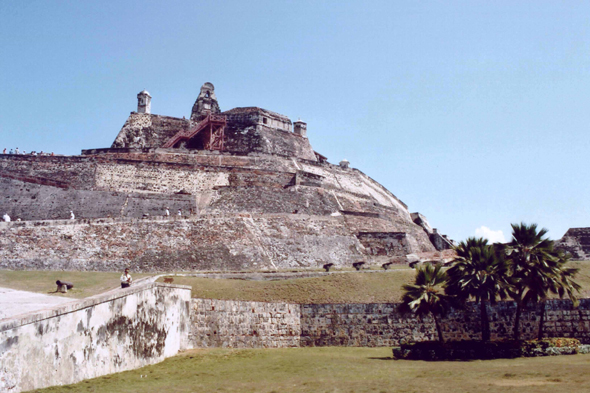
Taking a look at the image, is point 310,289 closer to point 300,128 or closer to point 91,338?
point 91,338

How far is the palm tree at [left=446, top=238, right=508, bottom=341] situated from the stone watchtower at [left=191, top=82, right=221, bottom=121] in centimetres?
3733

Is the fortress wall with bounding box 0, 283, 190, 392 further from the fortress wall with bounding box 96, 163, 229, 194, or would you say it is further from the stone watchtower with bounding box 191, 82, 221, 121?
the stone watchtower with bounding box 191, 82, 221, 121

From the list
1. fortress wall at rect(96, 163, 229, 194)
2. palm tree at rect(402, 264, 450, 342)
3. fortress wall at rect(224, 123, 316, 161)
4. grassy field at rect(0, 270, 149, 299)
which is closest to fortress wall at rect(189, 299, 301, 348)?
grassy field at rect(0, 270, 149, 299)

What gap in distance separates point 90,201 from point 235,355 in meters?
20.0

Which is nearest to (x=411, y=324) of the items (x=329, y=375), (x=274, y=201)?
(x=329, y=375)

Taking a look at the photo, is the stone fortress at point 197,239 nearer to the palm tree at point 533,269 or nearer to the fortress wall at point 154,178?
the fortress wall at point 154,178

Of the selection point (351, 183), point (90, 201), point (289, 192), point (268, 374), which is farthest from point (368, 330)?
point (351, 183)

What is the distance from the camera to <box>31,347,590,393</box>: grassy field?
13.0 m

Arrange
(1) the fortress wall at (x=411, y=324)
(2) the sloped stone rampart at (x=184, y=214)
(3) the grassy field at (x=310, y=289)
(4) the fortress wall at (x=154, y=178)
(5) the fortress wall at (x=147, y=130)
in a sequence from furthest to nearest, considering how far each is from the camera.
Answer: (5) the fortress wall at (x=147, y=130) < (4) the fortress wall at (x=154, y=178) < (2) the sloped stone rampart at (x=184, y=214) < (1) the fortress wall at (x=411, y=324) < (3) the grassy field at (x=310, y=289)

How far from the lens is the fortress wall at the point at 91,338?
1078 centimetres

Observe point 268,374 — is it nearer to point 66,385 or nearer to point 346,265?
point 66,385

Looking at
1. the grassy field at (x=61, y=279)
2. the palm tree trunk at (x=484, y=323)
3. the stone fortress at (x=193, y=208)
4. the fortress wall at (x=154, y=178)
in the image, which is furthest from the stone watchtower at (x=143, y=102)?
the palm tree trunk at (x=484, y=323)

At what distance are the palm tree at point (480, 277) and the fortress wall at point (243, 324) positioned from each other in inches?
275

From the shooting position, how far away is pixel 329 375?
50.6ft
